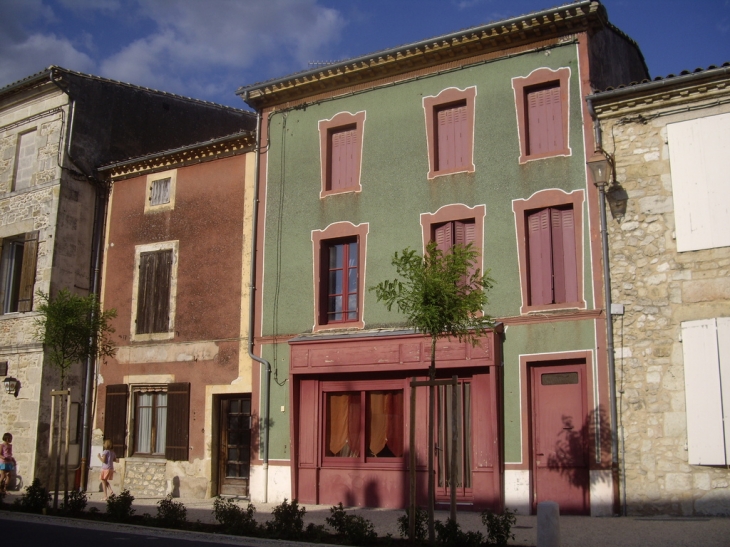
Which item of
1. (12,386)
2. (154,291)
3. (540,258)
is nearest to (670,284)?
(540,258)

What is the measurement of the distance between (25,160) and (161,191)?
13.8 ft

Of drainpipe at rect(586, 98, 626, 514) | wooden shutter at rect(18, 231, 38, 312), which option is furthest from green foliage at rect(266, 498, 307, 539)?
wooden shutter at rect(18, 231, 38, 312)

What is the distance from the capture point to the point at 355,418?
51.5ft

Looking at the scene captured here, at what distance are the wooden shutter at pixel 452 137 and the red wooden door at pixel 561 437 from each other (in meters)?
4.20

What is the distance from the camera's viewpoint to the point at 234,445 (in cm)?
1742

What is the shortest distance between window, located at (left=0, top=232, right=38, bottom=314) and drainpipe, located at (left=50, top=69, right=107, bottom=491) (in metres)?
1.39

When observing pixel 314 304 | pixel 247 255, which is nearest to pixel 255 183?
pixel 247 255

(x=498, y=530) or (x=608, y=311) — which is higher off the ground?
(x=608, y=311)

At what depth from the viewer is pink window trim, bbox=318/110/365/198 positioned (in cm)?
1656

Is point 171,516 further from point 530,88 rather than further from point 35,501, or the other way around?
point 530,88

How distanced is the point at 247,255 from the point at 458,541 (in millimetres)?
9561

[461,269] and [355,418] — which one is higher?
[461,269]

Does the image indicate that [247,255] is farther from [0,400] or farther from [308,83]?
[0,400]

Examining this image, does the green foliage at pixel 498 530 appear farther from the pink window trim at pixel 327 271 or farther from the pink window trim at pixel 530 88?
the pink window trim at pixel 530 88
